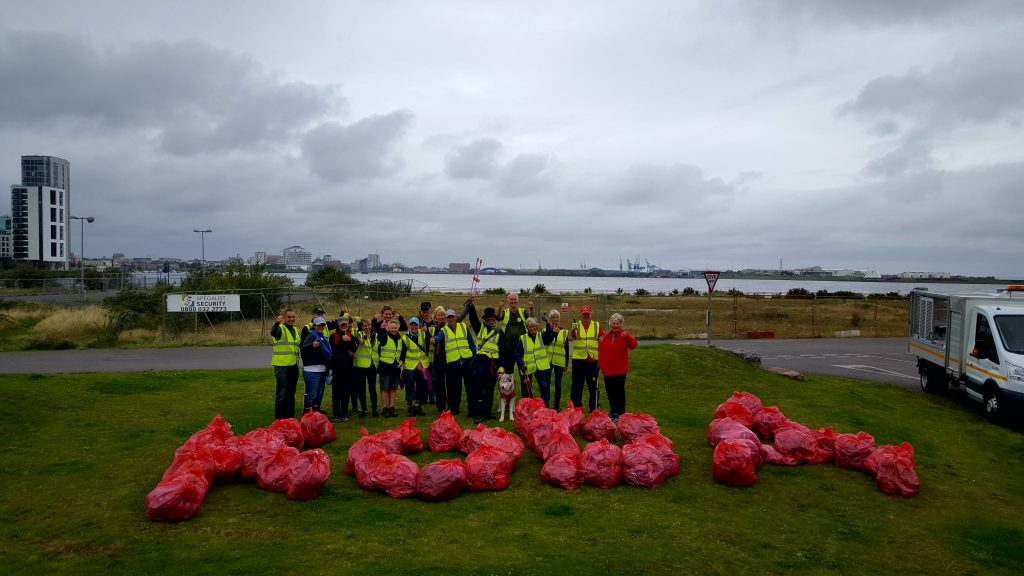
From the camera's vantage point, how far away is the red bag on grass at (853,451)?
9.17m

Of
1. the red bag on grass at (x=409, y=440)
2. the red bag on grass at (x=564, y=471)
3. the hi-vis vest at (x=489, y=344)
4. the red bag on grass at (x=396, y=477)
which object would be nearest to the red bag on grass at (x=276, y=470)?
the red bag on grass at (x=396, y=477)

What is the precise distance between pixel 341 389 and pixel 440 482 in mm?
5071

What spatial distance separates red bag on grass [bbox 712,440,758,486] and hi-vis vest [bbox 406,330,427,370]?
6076mm

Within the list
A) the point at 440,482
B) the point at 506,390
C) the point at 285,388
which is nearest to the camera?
the point at 440,482

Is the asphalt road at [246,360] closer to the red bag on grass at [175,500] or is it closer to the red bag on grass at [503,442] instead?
the red bag on grass at [503,442]

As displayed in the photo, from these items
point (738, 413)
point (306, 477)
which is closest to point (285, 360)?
point (306, 477)

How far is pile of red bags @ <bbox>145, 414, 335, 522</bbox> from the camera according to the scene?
6.67 m

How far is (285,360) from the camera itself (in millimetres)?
11062

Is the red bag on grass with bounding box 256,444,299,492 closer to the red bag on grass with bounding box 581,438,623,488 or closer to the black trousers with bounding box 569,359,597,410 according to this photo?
the red bag on grass with bounding box 581,438,623,488

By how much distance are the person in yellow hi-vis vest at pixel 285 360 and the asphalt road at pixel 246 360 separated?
939 cm

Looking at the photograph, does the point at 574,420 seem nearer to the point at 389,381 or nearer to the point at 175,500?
the point at 389,381

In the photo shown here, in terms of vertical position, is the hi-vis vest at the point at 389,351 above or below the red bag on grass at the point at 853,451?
above

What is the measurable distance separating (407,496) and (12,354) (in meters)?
23.5

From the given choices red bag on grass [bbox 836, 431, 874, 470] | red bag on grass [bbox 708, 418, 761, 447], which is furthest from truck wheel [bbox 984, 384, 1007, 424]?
red bag on grass [bbox 708, 418, 761, 447]
